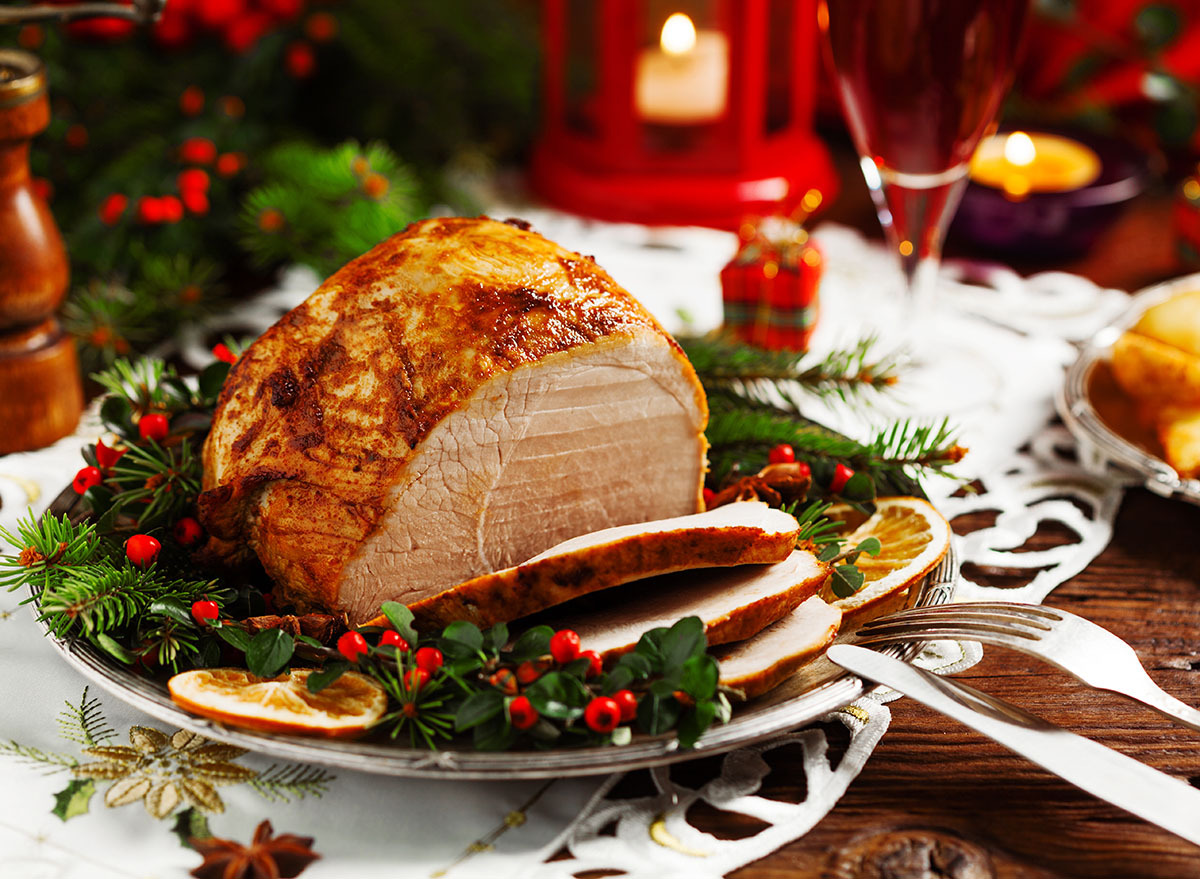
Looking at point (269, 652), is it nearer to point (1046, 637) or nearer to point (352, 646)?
point (352, 646)

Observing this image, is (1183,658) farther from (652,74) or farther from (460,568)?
(652,74)

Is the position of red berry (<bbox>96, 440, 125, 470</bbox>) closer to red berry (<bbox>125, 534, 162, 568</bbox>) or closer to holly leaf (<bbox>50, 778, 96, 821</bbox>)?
red berry (<bbox>125, 534, 162, 568</bbox>)

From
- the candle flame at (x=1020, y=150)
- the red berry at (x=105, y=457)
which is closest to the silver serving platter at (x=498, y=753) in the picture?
the red berry at (x=105, y=457)

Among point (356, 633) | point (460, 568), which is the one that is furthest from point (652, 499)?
point (356, 633)

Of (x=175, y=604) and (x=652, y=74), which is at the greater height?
(x=652, y=74)

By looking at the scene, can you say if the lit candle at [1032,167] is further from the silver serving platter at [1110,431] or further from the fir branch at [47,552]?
the fir branch at [47,552]

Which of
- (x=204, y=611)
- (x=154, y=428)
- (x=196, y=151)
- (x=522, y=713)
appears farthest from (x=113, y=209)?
(x=522, y=713)

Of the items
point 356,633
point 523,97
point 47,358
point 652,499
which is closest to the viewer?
point 356,633
